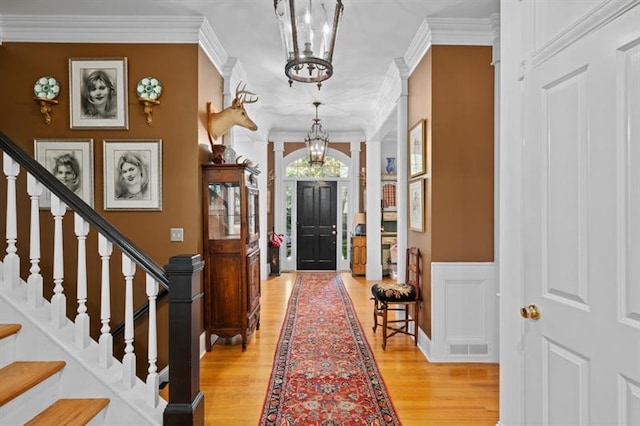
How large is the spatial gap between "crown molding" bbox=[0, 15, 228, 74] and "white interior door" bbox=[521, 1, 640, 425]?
9.55 ft

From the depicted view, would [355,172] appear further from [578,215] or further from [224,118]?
[578,215]

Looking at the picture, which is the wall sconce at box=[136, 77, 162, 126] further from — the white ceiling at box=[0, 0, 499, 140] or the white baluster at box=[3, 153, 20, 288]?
the white baluster at box=[3, 153, 20, 288]

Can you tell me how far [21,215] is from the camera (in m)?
3.49

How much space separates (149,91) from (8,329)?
7.55ft

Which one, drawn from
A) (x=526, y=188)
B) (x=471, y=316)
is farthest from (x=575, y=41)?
(x=471, y=316)

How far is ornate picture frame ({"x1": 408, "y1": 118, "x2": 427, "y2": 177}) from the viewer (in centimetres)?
374

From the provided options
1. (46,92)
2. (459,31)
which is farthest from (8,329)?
(459,31)

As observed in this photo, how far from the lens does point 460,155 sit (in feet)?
11.8

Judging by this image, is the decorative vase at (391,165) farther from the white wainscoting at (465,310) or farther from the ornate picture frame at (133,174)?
the ornate picture frame at (133,174)

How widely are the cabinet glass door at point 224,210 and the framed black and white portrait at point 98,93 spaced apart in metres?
1.01

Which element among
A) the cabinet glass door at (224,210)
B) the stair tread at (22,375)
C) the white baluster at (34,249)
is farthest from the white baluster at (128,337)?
the cabinet glass door at (224,210)

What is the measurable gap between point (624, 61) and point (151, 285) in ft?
7.40

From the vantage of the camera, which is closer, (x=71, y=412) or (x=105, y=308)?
(x=71, y=412)

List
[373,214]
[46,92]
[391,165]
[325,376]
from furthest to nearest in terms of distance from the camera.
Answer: [391,165] < [373,214] < [46,92] < [325,376]
